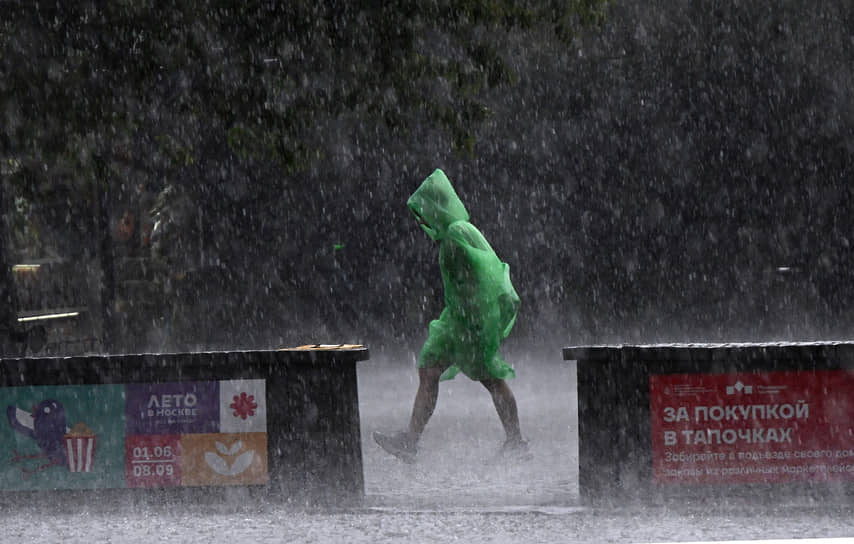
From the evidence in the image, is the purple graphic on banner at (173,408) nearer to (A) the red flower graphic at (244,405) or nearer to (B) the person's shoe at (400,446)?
(A) the red flower graphic at (244,405)

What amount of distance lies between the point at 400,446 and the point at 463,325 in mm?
919

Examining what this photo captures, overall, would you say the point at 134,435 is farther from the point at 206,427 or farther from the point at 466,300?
the point at 466,300

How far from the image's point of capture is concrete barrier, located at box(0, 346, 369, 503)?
21.0ft

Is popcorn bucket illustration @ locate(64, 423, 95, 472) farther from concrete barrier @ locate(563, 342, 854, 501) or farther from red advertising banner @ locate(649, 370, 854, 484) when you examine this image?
red advertising banner @ locate(649, 370, 854, 484)

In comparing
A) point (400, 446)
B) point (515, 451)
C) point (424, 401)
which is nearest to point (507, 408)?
point (515, 451)

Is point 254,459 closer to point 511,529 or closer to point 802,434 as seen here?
point 511,529

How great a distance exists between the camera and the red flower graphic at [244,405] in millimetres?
6410

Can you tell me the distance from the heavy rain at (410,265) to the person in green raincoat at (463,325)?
0.28 meters

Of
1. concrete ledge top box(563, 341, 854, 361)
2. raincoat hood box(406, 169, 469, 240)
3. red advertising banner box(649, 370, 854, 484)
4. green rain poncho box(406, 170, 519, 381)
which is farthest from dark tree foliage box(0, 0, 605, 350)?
red advertising banner box(649, 370, 854, 484)

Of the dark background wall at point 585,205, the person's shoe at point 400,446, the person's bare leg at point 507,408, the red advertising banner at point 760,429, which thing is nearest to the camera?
the red advertising banner at point 760,429

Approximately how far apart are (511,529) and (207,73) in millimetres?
5110

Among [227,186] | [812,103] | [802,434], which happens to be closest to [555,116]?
[812,103]

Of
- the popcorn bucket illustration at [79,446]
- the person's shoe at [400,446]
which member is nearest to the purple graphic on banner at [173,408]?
the popcorn bucket illustration at [79,446]

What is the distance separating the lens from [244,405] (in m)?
6.42
